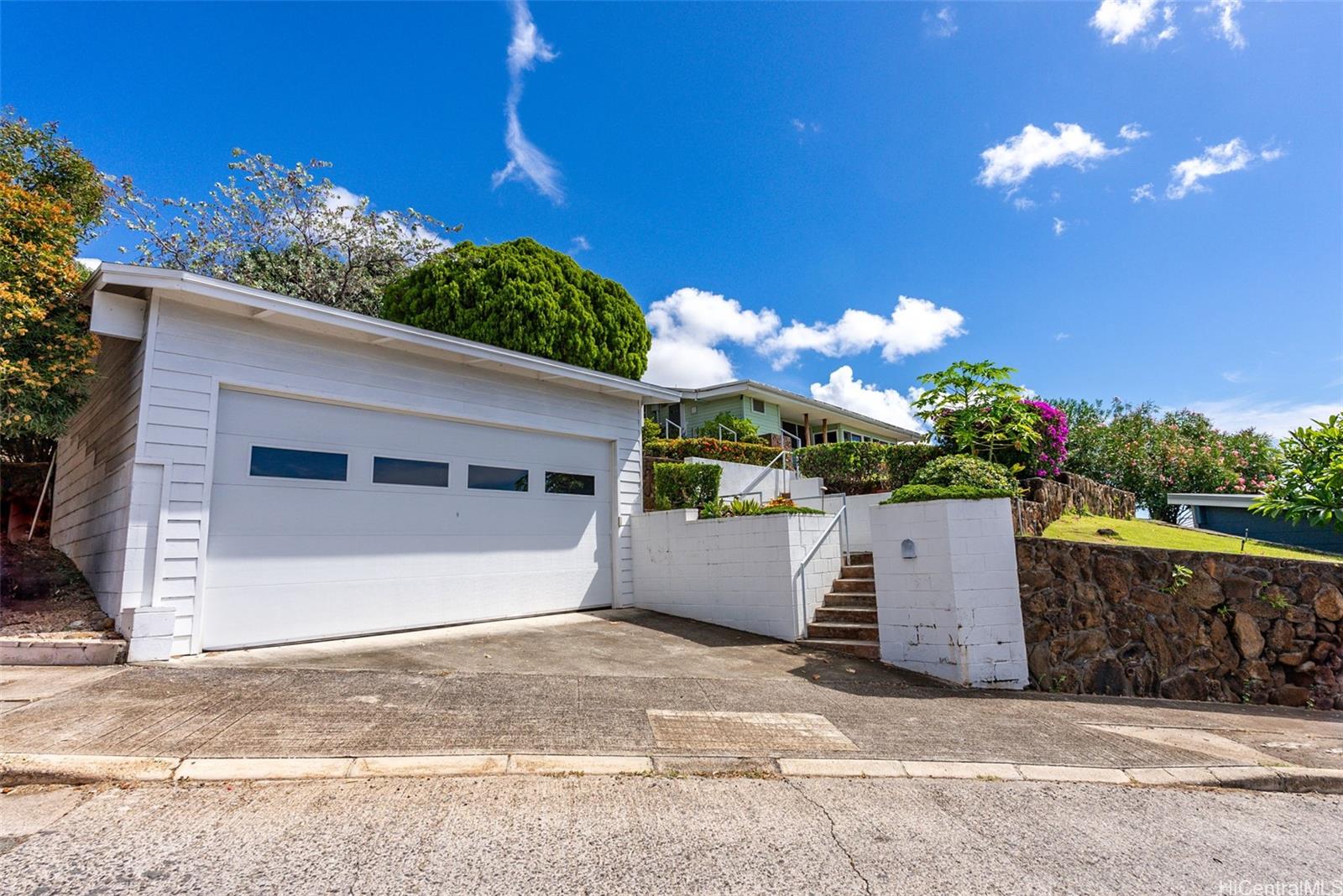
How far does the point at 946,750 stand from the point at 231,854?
442 centimetres

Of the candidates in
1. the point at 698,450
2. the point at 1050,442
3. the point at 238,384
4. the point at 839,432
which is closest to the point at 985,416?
the point at 1050,442

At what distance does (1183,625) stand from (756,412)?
676 inches

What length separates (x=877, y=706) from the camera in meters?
5.73

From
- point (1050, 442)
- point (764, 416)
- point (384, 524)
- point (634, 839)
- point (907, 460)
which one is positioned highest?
point (764, 416)

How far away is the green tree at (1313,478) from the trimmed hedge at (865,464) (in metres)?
5.12

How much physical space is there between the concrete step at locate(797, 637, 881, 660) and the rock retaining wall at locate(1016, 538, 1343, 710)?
166 centimetres

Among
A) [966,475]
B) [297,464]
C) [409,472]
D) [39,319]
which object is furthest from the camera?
[966,475]

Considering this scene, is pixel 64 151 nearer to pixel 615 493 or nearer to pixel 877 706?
pixel 615 493

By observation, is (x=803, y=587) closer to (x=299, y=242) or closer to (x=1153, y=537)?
(x=1153, y=537)

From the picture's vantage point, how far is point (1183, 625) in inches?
277

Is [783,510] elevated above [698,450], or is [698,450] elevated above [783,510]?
[698,450]

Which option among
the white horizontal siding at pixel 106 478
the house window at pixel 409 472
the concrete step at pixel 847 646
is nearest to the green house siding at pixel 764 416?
the concrete step at pixel 847 646

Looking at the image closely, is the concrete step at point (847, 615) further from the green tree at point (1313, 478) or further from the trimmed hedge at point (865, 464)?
the green tree at point (1313, 478)

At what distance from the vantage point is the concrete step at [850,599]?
28.3 ft
